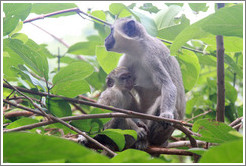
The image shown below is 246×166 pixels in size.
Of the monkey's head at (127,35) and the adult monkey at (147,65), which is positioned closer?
the adult monkey at (147,65)

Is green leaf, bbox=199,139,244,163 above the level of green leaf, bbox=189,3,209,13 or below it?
below

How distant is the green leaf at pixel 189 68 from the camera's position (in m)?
2.43

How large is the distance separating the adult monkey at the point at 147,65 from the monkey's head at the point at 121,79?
0.12 meters

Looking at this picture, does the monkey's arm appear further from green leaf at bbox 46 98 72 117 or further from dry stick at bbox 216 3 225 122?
green leaf at bbox 46 98 72 117

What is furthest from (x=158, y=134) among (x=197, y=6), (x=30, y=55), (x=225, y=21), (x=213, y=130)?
(x=225, y=21)

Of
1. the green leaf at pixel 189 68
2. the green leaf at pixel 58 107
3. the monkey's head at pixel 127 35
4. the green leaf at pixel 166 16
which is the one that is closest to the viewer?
the green leaf at pixel 58 107

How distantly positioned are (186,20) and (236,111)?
87 centimetres

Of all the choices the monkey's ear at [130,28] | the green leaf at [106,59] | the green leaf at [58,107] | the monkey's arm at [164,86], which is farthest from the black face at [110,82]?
the green leaf at [58,107]

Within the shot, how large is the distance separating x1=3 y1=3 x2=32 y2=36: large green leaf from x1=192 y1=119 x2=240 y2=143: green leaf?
1282 millimetres

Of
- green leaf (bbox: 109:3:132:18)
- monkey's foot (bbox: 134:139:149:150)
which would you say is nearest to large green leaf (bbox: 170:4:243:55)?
green leaf (bbox: 109:3:132:18)

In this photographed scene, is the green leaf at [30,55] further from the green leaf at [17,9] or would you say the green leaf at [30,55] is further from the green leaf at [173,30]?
the green leaf at [173,30]

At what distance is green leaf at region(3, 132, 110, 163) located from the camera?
0.68m

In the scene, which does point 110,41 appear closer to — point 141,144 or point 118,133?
point 141,144

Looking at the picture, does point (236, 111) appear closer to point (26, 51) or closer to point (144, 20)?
point (144, 20)
